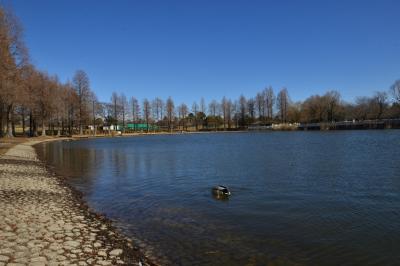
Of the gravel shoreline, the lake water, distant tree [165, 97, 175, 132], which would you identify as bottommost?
the lake water

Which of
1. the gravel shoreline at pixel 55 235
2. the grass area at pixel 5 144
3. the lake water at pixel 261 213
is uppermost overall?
the grass area at pixel 5 144

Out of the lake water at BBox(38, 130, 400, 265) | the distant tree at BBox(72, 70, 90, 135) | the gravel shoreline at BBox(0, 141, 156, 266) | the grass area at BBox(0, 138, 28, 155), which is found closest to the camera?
the gravel shoreline at BBox(0, 141, 156, 266)

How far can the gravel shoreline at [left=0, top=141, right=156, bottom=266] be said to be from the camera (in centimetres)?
737

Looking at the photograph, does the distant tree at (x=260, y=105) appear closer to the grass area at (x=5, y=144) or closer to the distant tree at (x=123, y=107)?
the distant tree at (x=123, y=107)

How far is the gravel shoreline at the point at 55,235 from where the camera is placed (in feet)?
24.2

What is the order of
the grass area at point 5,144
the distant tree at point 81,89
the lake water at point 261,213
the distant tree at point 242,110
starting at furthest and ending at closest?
the distant tree at point 242,110 → the distant tree at point 81,89 → the grass area at point 5,144 → the lake water at point 261,213

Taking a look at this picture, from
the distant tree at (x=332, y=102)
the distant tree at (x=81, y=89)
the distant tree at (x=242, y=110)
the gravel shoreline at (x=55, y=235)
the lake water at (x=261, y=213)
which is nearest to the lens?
the gravel shoreline at (x=55, y=235)

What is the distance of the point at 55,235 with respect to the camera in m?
8.88

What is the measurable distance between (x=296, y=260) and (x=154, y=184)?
483 inches

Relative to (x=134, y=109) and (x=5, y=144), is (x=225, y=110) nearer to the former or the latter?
(x=134, y=109)

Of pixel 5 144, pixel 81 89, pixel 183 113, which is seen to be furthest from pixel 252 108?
pixel 5 144

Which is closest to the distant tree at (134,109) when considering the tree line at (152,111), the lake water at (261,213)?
the tree line at (152,111)

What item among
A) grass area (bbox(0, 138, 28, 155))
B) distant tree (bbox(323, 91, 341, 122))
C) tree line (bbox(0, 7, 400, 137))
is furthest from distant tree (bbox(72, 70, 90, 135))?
distant tree (bbox(323, 91, 341, 122))

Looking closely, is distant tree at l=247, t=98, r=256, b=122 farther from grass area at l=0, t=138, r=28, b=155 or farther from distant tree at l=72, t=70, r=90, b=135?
grass area at l=0, t=138, r=28, b=155
